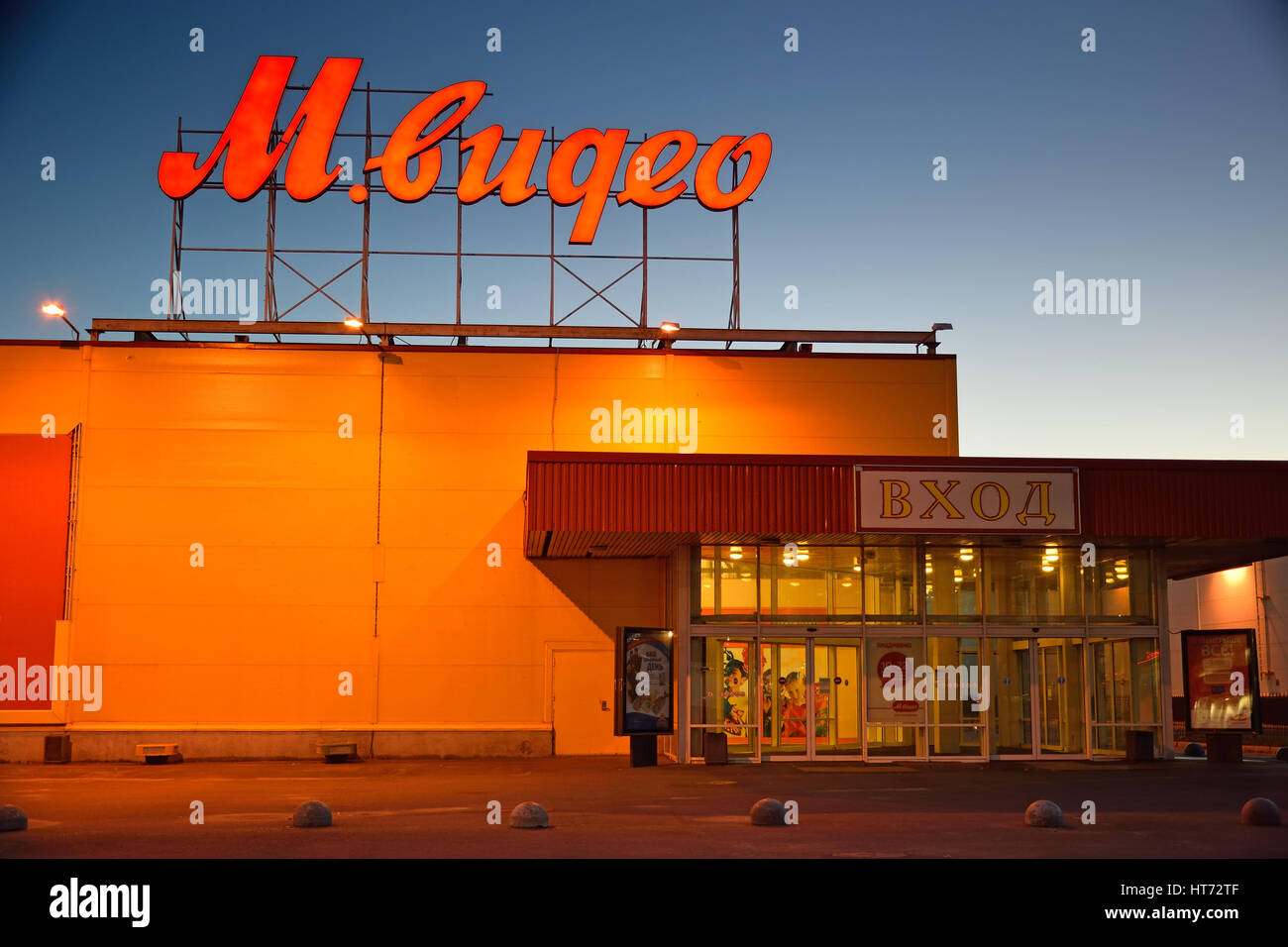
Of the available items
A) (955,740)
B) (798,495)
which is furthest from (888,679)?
(798,495)

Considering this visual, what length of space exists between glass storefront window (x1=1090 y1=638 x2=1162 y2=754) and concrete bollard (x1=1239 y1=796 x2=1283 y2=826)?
1024 cm

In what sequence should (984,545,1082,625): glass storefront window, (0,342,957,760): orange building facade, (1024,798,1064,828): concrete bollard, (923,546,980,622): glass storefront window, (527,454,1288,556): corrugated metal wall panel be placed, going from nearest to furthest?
(1024,798,1064,828): concrete bollard
(527,454,1288,556): corrugated metal wall panel
(923,546,980,622): glass storefront window
(984,545,1082,625): glass storefront window
(0,342,957,760): orange building facade

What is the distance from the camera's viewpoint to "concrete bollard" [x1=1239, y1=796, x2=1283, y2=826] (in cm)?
1429

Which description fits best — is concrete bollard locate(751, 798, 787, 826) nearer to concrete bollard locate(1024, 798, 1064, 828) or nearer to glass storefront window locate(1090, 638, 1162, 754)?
concrete bollard locate(1024, 798, 1064, 828)

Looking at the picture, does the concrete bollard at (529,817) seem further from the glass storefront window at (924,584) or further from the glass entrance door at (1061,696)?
the glass entrance door at (1061,696)

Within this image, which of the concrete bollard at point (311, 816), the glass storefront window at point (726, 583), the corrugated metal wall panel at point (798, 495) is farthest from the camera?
the glass storefront window at point (726, 583)

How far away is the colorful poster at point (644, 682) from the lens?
2286 centimetres

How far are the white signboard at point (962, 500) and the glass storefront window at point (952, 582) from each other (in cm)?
215

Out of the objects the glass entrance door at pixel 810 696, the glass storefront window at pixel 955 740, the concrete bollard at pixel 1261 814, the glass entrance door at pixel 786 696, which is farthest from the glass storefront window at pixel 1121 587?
the concrete bollard at pixel 1261 814

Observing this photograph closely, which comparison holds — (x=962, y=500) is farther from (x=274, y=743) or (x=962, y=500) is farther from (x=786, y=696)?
(x=274, y=743)

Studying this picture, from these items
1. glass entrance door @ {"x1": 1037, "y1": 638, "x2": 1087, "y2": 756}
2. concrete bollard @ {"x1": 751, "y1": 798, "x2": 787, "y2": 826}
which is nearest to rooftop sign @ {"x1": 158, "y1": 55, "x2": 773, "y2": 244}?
glass entrance door @ {"x1": 1037, "y1": 638, "x2": 1087, "y2": 756}

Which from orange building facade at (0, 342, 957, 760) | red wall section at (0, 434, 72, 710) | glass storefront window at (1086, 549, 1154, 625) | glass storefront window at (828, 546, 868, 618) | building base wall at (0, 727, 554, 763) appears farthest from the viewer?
orange building facade at (0, 342, 957, 760)

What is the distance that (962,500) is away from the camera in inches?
893

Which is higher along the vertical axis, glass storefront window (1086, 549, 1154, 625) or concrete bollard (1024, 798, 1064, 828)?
glass storefront window (1086, 549, 1154, 625)
